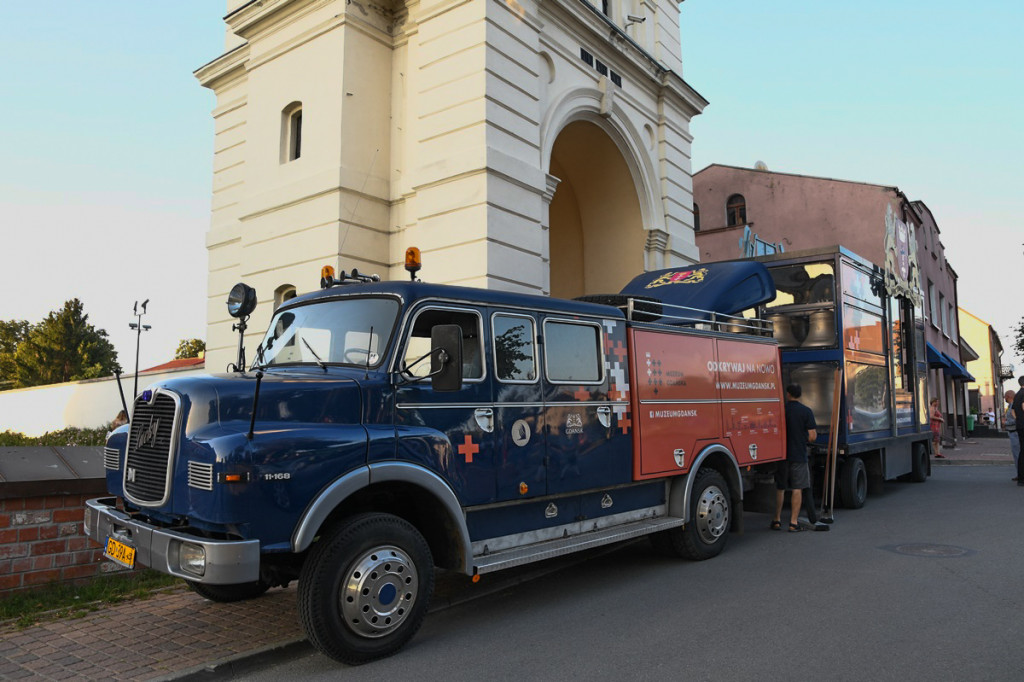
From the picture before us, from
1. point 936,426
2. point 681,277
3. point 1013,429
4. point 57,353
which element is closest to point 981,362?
point 936,426

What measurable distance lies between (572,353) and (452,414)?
147 cm

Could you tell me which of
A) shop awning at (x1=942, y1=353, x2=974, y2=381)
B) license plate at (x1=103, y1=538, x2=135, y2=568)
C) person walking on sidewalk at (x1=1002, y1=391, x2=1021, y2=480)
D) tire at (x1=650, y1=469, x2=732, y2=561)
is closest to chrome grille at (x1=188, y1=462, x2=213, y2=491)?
license plate at (x1=103, y1=538, x2=135, y2=568)

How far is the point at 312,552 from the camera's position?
4461 mm

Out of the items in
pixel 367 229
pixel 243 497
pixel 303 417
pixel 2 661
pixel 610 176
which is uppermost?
pixel 610 176

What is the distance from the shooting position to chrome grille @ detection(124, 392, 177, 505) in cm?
445

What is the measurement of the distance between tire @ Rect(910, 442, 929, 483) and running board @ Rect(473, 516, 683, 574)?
8683 mm

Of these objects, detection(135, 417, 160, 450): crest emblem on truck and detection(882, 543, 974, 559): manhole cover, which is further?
detection(882, 543, 974, 559): manhole cover

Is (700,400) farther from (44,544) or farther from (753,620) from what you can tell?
(44,544)

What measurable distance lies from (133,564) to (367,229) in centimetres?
986

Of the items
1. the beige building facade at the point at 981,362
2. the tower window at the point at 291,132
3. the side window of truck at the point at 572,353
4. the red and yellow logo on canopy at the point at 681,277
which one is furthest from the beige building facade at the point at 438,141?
the beige building facade at the point at 981,362

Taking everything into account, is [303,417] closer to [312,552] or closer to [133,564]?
[312,552]

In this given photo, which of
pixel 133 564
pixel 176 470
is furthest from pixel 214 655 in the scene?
pixel 176 470

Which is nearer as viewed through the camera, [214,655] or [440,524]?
[214,655]

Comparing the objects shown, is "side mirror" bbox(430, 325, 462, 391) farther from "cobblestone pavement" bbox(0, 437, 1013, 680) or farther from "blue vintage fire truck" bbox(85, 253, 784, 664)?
"cobblestone pavement" bbox(0, 437, 1013, 680)
